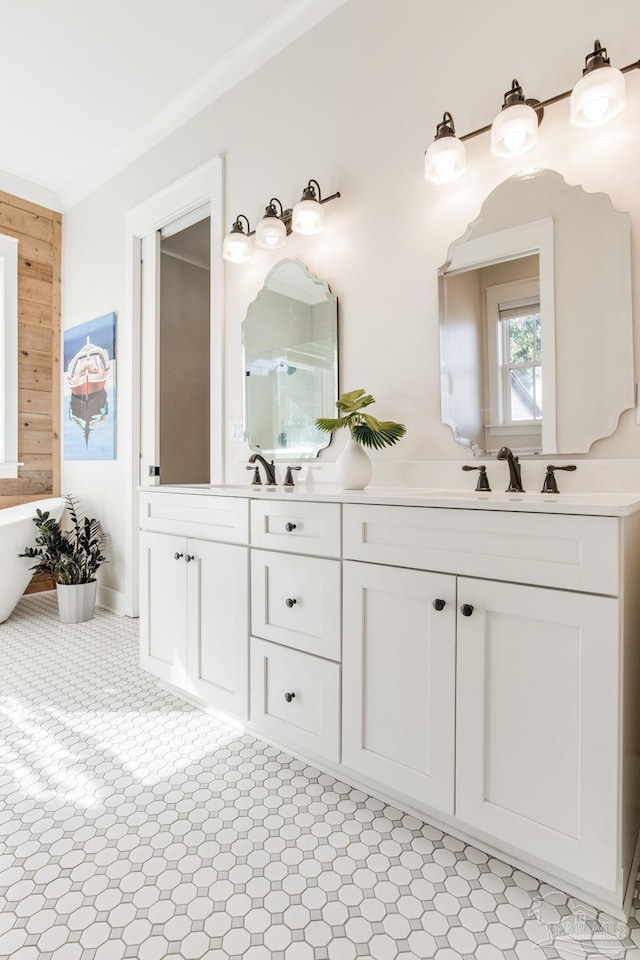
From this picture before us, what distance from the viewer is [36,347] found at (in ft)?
13.0

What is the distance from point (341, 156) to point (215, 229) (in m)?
0.85

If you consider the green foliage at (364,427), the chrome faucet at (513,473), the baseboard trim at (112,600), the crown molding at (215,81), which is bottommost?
the baseboard trim at (112,600)

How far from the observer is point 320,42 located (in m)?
2.26

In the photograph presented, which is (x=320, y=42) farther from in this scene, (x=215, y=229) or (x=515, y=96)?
(x=515, y=96)

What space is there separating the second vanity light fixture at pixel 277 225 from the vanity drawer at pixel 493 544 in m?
1.34

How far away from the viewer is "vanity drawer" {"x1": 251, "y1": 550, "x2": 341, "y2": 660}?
157cm

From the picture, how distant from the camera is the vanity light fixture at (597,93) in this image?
1.39 metres

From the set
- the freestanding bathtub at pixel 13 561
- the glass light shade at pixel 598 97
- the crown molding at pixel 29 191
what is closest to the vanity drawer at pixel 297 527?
the glass light shade at pixel 598 97

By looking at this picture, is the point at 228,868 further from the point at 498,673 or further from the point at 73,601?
the point at 73,601

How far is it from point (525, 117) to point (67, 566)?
3.26 metres

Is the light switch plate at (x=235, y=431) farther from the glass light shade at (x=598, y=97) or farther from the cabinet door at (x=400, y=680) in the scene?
the glass light shade at (x=598, y=97)

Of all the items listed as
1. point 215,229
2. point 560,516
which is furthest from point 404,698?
point 215,229

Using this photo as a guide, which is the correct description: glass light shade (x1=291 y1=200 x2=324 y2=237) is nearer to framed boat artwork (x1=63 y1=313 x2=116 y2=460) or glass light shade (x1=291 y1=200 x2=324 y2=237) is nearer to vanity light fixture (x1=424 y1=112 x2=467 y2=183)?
vanity light fixture (x1=424 y1=112 x2=467 y2=183)

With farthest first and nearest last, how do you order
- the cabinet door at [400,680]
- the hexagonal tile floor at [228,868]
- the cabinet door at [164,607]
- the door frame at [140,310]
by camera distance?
the door frame at [140,310]
the cabinet door at [164,607]
the cabinet door at [400,680]
the hexagonal tile floor at [228,868]
